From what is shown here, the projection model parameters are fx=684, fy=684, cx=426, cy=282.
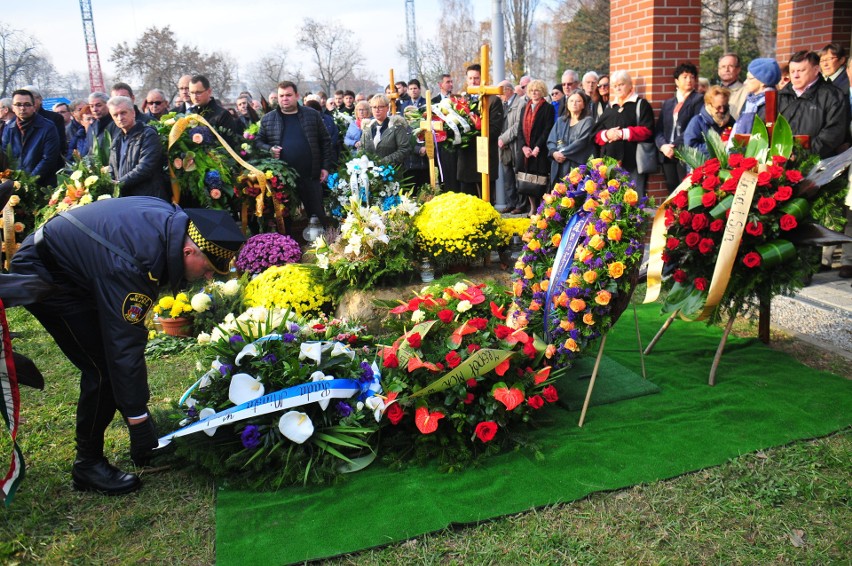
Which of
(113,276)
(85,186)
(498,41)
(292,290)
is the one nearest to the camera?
(113,276)

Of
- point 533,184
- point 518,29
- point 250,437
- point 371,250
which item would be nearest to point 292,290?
point 371,250

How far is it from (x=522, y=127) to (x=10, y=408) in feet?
24.1

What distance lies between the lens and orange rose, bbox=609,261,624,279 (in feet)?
12.9

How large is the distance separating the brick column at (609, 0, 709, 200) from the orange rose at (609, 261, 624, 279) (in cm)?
435

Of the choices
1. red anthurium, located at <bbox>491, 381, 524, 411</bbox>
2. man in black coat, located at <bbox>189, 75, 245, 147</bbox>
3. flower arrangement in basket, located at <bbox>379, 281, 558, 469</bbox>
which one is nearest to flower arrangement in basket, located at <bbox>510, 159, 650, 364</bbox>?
flower arrangement in basket, located at <bbox>379, 281, 558, 469</bbox>

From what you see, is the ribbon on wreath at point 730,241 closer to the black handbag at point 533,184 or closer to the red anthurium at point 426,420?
the red anthurium at point 426,420

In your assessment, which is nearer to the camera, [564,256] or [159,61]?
[564,256]

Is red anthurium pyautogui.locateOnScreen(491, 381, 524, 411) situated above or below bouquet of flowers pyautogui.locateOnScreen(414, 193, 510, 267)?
below

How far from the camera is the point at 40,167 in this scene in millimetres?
9492

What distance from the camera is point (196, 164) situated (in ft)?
25.5

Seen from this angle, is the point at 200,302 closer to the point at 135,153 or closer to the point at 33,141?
the point at 135,153

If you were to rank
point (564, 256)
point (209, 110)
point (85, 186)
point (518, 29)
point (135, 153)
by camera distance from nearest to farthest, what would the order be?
1. point (564, 256)
2. point (135, 153)
3. point (85, 186)
4. point (209, 110)
5. point (518, 29)

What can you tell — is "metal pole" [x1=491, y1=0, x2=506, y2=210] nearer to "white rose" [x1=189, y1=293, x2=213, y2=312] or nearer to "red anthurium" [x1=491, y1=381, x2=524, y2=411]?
"white rose" [x1=189, y1=293, x2=213, y2=312]

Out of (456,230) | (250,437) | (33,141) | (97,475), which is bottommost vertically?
(97,475)
